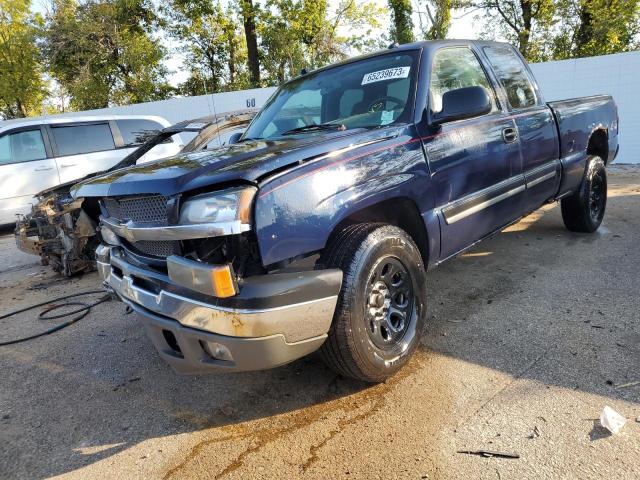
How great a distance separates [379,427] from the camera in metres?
2.24

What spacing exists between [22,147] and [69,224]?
419cm

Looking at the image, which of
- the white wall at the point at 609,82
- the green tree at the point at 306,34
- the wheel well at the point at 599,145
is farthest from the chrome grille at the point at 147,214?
the green tree at the point at 306,34

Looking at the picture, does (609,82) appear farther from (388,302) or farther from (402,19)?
(402,19)

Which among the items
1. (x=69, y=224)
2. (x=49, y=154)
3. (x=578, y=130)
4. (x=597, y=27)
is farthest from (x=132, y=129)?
(x=597, y=27)

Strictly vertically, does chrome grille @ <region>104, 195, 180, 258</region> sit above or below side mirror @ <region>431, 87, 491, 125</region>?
below

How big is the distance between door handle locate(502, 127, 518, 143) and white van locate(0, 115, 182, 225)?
602 cm

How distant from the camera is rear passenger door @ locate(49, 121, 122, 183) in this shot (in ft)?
26.6

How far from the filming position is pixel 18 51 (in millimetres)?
24938

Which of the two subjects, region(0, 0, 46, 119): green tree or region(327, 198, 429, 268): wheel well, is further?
region(0, 0, 46, 119): green tree

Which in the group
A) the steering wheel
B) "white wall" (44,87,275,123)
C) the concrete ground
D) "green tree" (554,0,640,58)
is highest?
"green tree" (554,0,640,58)

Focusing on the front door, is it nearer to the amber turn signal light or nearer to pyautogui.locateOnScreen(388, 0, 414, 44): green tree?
the amber turn signal light

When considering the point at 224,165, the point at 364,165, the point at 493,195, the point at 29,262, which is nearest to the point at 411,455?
the point at 364,165

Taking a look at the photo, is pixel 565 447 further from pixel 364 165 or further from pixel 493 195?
pixel 493 195

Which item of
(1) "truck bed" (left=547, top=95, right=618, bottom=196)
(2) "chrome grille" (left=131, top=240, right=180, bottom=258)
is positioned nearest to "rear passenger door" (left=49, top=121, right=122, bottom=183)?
(2) "chrome grille" (left=131, top=240, right=180, bottom=258)
